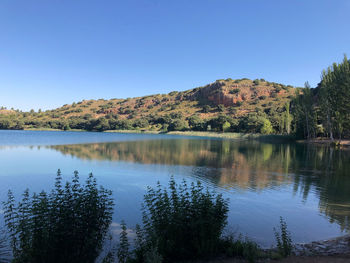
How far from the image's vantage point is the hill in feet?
380

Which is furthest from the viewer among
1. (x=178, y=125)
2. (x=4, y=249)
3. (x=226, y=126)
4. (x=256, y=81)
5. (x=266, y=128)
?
(x=256, y=81)

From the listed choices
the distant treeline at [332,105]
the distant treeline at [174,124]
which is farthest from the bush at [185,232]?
the distant treeline at [174,124]

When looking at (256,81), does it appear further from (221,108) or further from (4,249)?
(4,249)

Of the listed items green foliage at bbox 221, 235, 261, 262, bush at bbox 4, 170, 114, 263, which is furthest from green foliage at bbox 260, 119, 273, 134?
bush at bbox 4, 170, 114, 263

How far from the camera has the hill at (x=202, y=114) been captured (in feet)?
380

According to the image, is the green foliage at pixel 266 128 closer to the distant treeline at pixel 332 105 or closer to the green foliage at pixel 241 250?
the distant treeline at pixel 332 105

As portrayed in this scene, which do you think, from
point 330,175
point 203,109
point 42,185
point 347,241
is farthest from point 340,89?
point 203,109

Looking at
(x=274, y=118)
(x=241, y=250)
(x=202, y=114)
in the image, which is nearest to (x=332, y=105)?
(x=274, y=118)

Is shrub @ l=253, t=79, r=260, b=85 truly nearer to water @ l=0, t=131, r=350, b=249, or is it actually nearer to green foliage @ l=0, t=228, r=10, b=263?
water @ l=0, t=131, r=350, b=249

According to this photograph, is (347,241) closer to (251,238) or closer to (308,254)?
(308,254)

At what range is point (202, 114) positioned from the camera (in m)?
155

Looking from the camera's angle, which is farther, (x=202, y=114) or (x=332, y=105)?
(x=202, y=114)

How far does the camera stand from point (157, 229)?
739 cm

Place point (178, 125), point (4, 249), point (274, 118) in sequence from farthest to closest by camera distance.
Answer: point (178, 125), point (274, 118), point (4, 249)
